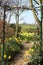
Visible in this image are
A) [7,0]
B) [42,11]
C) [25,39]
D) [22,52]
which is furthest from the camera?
[25,39]

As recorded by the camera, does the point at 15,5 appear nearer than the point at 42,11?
No

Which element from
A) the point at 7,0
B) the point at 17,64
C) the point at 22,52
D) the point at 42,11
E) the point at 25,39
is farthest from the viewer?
the point at 25,39

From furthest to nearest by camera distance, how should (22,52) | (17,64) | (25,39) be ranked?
(25,39) < (22,52) < (17,64)

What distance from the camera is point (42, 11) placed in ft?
18.8

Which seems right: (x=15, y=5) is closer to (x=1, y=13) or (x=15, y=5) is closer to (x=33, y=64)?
(x=1, y=13)

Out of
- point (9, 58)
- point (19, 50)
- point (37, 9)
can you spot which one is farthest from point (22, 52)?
point (37, 9)

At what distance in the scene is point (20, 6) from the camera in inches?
238

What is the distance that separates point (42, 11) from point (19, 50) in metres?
3.76

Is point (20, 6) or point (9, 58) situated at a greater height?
point (20, 6)

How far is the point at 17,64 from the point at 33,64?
1695mm

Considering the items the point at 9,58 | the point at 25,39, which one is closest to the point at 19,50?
the point at 9,58

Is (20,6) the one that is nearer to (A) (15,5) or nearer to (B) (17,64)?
(A) (15,5)

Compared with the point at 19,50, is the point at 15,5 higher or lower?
higher

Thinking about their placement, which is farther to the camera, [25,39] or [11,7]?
[25,39]
